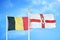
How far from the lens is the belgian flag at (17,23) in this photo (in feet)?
48.8

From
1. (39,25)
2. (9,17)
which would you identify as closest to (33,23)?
(39,25)

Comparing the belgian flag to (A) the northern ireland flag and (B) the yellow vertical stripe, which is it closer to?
(B) the yellow vertical stripe

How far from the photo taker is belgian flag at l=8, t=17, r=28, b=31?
14.9 metres

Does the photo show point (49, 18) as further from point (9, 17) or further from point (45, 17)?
point (9, 17)

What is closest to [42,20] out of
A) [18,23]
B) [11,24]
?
[18,23]

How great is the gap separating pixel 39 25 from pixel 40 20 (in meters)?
0.29

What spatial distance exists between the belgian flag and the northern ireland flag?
33cm

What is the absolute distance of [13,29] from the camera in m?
14.9

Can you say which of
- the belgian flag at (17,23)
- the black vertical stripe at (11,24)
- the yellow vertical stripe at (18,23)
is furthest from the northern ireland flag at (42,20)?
the black vertical stripe at (11,24)

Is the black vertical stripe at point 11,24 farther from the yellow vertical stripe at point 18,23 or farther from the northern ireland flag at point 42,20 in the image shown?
the northern ireland flag at point 42,20

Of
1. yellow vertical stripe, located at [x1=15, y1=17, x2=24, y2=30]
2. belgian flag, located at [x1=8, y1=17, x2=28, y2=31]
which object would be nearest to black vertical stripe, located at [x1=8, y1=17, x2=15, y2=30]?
belgian flag, located at [x1=8, y1=17, x2=28, y2=31]

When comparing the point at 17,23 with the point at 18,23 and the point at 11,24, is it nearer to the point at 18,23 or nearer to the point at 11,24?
the point at 18,23

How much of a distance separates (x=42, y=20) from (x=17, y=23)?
4.35ft

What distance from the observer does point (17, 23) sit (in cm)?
1491
